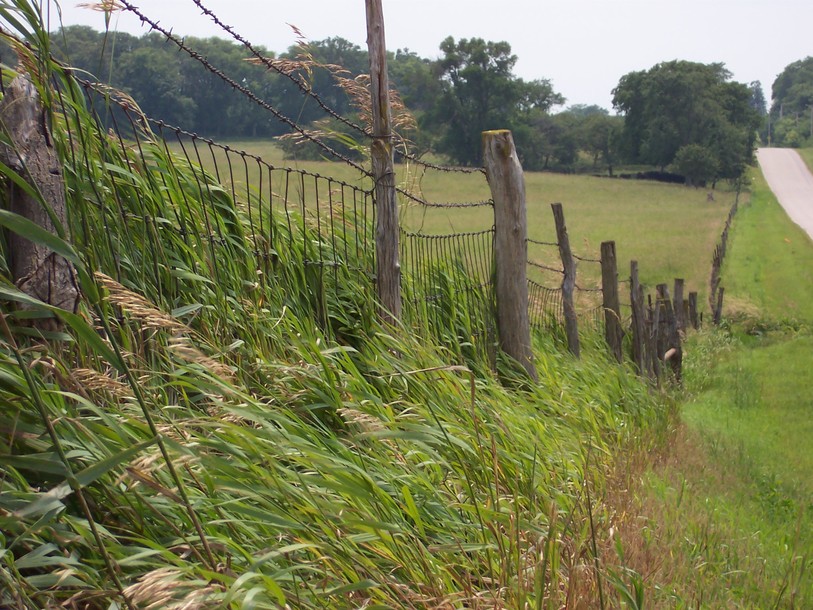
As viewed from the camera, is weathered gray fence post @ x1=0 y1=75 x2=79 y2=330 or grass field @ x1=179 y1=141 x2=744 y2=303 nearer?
weathered gray fence post @ x1=0 y1=75 x2=79 y2=330

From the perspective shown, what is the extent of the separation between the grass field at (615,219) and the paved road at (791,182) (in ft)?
12.3

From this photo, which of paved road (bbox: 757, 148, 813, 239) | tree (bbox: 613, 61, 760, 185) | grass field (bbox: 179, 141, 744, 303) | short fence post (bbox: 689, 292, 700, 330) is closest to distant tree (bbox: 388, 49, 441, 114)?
grass field (bbox: 179, 141, 744, 303)

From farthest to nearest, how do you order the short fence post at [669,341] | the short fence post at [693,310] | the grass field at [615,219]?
the grass field at [615,219] < the short fence post at [693,310] < the short fence post at [669,341]

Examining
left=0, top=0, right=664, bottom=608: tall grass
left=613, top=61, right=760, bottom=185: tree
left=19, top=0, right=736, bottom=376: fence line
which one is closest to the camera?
left=0, top=0, right=664, bottom=608: tall grass

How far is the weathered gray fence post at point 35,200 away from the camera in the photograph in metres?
2.27

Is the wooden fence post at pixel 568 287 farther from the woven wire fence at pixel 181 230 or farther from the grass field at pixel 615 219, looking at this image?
the grass field at pixel 615 219

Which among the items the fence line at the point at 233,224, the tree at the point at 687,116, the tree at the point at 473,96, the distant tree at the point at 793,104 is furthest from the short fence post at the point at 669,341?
the distant tree at the point at 793,104

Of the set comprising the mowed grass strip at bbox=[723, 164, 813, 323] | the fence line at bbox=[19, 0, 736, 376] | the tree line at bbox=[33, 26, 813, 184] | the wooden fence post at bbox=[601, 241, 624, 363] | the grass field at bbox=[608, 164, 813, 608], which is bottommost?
the mowed grass strip at bbox=[723, 164, 813, 323]

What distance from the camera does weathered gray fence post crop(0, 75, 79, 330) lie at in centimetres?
227

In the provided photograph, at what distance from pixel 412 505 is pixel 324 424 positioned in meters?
0.65

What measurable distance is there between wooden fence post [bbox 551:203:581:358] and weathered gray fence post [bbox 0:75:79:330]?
4.92m

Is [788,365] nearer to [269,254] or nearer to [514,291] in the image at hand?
[514,291]

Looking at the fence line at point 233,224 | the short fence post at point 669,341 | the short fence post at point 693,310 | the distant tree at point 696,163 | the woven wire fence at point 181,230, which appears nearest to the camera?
the woven wire fence at point 181,230

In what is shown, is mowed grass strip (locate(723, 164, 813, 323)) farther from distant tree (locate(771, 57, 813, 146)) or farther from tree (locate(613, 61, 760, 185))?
distant tree (locate(771, 57, 813, 146))
